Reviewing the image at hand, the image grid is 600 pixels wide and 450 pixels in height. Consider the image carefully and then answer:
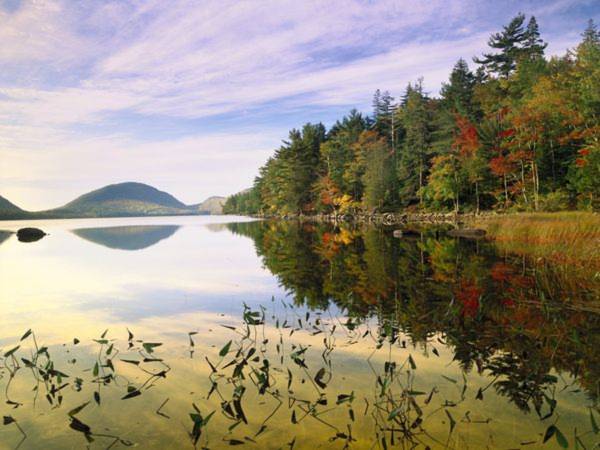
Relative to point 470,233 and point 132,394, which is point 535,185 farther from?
point 132,394

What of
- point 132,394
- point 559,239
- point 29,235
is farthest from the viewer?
point 29,235

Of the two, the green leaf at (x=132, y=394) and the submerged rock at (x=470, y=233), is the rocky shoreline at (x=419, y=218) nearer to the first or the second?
the submerged rock at (x=470, y=233)

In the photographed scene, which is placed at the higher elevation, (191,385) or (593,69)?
(593,69)

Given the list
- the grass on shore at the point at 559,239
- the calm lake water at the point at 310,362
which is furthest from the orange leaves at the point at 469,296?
the grass on shore at the point at 559,239

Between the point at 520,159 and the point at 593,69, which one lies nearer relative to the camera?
the point at 593,69

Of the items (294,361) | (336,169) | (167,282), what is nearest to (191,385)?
(294,361)

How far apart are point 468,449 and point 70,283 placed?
17080mm

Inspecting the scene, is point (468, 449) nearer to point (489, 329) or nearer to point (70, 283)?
point (489, 329)

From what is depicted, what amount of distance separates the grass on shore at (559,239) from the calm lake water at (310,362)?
7.16 feet

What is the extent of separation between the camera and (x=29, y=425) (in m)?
5.29

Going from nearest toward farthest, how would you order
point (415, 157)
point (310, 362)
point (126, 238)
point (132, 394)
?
1. point (132, 394)
2. point (310, 362)
3. point (126, 238)
4. point (415, 157)

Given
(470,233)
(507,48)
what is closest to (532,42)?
(507,48)

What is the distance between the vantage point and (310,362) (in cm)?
741

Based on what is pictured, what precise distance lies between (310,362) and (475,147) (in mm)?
47437
